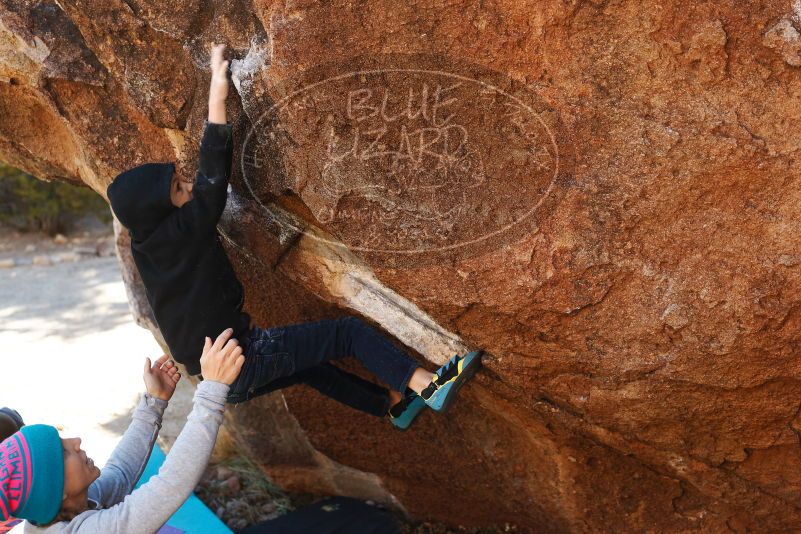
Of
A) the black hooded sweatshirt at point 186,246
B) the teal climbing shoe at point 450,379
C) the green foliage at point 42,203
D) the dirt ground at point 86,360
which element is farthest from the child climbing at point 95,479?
the green foliage at point 42,203

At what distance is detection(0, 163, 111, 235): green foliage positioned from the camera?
8.55m

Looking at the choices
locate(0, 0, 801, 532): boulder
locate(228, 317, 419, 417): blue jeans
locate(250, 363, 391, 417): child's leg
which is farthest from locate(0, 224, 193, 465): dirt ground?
locate(0, 0, 801, 532): boulder

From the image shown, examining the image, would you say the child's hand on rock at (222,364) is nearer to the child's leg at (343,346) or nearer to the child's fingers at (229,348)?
the child's fingers at (229,348)

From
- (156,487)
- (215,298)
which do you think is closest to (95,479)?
(156,487)

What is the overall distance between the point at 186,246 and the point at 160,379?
444 millimetres

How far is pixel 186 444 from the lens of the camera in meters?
2.05

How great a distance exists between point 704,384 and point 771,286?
35 centimetres

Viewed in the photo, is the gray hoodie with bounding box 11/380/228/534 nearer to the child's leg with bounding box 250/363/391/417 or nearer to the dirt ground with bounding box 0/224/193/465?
the child's leg with bounding box 250/363/391/417

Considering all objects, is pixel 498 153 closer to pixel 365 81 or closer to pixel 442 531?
pixel 365 81

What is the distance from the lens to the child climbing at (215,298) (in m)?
2.31

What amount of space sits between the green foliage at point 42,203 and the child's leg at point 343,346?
6.74 m

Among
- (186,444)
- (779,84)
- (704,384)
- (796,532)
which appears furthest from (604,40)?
(796,532)

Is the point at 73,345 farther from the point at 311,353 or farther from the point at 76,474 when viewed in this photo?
the point at 76,474

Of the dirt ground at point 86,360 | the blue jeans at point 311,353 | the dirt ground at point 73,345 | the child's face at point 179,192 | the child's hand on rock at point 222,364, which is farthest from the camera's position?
the dirt ground at point 73,345
